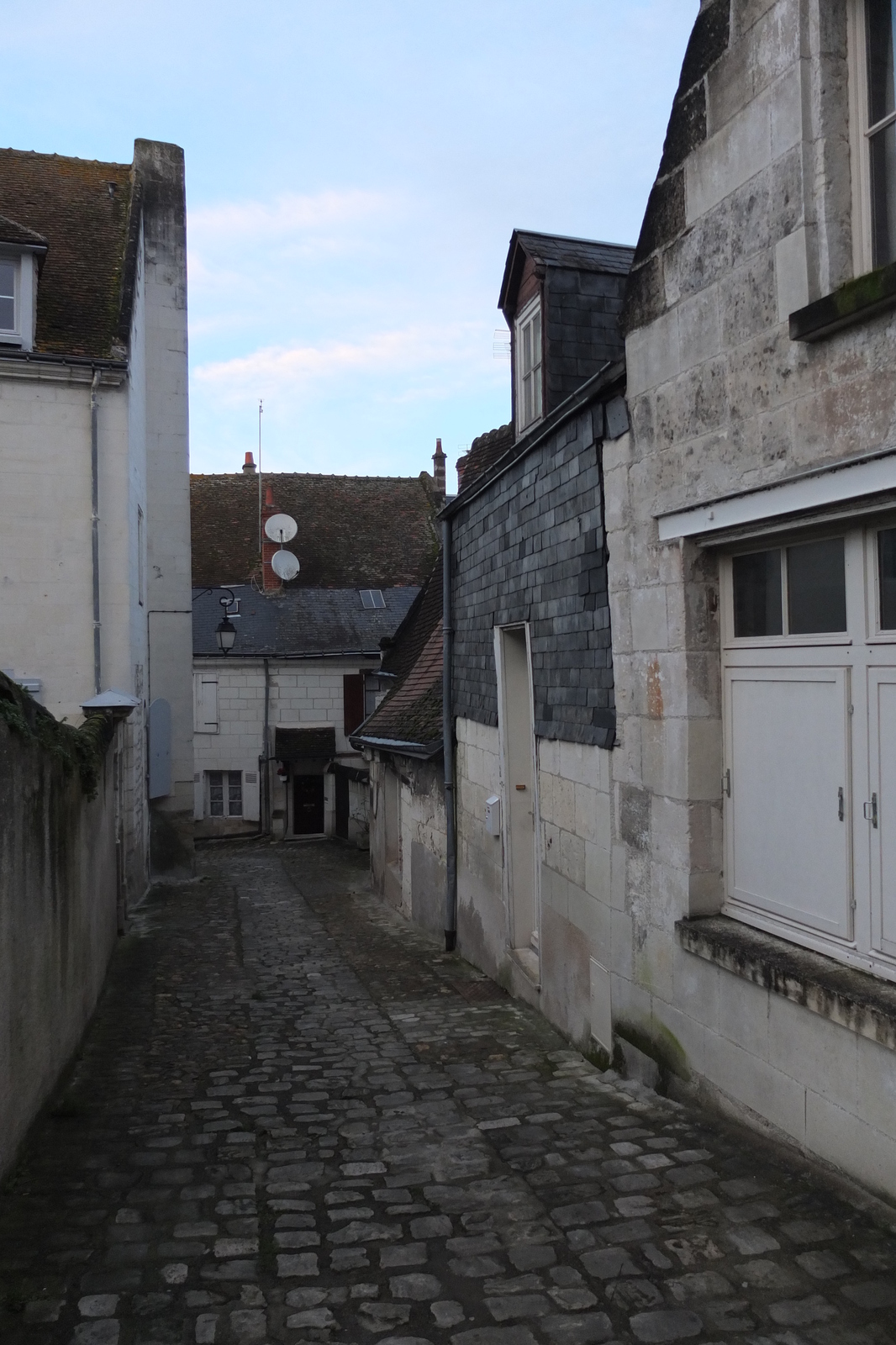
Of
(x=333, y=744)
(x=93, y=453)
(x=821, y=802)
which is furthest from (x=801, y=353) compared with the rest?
(x=333, y=744)

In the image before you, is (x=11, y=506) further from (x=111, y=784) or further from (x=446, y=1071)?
(x=446, y=1071)

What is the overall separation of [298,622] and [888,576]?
2117cm

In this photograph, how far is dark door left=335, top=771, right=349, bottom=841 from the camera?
2286 cm

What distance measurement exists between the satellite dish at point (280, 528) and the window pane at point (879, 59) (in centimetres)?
2093

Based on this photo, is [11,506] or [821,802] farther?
[11,506]

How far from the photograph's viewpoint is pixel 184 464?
16344 millimetres

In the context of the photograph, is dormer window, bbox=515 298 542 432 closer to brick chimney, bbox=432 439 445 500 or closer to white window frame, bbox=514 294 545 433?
white window frame, bbox=514 294 545 433

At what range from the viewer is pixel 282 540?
24.0 meters

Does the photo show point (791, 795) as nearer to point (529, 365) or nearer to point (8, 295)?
point (529, 365)

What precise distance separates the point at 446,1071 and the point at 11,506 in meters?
9.12

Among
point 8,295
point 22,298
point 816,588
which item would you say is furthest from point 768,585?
point 8,295

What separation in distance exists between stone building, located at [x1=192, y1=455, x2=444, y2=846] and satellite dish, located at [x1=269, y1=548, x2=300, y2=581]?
1.07 ft

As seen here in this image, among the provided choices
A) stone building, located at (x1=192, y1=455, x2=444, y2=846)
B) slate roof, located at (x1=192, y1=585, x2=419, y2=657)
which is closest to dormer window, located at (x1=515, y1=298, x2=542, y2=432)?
stone building, located at (x1=192, y1=455, x2=444, y2=846)

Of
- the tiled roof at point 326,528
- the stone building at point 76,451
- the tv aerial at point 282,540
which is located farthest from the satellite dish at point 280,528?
the stone building at point 76,451
